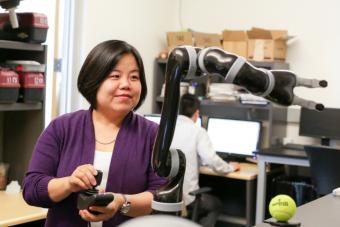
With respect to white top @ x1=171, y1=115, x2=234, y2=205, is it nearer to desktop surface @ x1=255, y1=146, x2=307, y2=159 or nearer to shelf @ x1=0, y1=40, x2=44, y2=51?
desktop surface @ x1=255, y1=146, x2=307, y2=159

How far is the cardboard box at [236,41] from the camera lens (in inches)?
181

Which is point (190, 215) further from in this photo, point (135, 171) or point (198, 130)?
point (135, 171)

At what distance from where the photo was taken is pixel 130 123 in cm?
167

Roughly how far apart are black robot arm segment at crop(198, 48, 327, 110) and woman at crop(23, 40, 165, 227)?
680 mm

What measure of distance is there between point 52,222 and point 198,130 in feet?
7.45

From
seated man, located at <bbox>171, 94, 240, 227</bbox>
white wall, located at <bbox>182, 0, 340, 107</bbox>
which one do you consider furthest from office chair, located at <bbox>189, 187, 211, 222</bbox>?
white wall, located at <bbox>182, 0, 340, 107</bbox>

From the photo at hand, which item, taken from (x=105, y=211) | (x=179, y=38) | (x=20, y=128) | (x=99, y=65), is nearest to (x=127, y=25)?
(x=179, y=38)

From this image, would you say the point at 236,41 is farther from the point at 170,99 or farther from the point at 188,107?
the point at 170,99

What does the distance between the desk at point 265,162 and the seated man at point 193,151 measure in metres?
0.32

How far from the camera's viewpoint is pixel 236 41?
15.3ft

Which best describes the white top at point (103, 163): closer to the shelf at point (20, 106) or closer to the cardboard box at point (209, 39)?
the shelf at point (20, 106)

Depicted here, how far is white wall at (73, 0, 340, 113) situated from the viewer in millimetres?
4434

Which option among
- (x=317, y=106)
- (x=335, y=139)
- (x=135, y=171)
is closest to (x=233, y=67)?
(x=317, y=106)

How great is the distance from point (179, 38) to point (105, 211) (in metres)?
3.63
